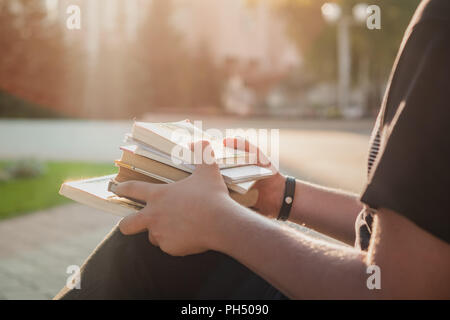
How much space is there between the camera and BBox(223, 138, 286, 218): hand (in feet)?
6.46

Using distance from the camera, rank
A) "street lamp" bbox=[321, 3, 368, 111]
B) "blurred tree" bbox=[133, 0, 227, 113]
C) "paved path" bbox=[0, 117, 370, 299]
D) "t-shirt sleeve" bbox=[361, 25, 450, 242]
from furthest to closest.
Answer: "blurred tree" bbox=[133, 0, 227, 113] → "street lamp" bbox=[321, 3, 368, 111] → "paved path" bbox=[0, 117, 370, 299] → "t-shirt sleeve" bbox=[361, 25, 450, 242]

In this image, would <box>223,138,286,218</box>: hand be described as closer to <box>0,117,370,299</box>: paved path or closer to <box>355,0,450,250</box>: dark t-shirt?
<box>355,0,450,250</box>: dark t-shirt

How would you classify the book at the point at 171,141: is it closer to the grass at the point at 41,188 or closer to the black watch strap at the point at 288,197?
the black watch strap at the point at 288,197

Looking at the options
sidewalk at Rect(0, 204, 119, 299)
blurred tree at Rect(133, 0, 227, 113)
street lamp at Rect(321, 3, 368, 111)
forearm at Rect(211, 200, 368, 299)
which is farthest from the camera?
blurred tree at Rect(133, 0, 227, 113)

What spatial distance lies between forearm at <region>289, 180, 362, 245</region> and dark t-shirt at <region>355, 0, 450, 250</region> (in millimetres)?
813

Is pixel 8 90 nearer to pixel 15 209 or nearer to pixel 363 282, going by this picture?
pixel 15 209

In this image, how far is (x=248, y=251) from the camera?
127 cm

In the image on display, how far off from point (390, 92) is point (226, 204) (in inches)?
19.6

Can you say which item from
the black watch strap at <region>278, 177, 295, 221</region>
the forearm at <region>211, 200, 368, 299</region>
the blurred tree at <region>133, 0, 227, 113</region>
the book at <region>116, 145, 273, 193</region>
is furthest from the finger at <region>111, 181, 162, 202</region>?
the blurred tree at <region>133, 0, 227, 113</region>

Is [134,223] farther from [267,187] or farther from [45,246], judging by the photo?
[45,246]

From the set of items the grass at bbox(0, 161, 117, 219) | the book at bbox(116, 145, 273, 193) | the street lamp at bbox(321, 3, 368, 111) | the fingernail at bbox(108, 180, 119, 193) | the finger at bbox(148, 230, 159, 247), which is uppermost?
the street lamp at bbox(321, 3, 368, 111)

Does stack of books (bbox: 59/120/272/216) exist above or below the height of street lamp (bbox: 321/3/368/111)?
below

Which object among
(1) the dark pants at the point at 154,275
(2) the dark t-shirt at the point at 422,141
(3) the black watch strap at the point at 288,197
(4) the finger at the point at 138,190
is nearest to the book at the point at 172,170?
(4) the finger at the point at 138,190
